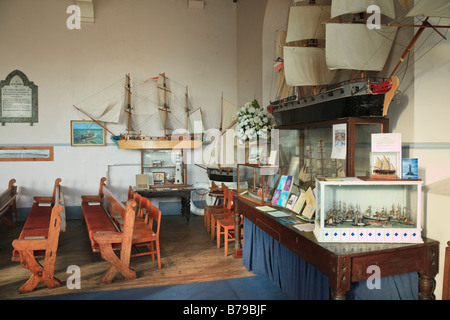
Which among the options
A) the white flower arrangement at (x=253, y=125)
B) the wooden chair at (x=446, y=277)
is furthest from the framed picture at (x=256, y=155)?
the wooden chair at (x=446, y=277)

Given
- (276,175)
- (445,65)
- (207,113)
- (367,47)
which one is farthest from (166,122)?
(445,65)

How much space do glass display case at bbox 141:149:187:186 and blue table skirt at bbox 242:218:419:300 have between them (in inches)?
151

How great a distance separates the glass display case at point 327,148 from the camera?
2.86 meters

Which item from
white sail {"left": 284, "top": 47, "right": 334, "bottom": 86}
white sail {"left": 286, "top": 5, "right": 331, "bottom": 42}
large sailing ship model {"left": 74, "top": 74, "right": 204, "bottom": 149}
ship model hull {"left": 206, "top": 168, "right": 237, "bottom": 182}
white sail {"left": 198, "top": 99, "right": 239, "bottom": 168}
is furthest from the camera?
large sailing ship model {"left": 74, "top": 74, "right": 204, "bottom": 149}

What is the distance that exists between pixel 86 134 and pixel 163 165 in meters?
1.90

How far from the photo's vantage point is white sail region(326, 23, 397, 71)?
9.43ft

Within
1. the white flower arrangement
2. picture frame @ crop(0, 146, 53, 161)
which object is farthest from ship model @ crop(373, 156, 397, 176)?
picture frame @ crop(0, 146, 53, 161)

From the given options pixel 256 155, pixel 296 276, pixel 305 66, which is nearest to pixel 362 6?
pixel 305 66

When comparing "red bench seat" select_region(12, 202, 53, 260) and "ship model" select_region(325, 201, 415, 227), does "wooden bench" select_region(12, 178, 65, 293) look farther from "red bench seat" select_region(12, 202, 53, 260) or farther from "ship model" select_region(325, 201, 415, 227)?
"ship model" select_region(325, 201, 415, 227)

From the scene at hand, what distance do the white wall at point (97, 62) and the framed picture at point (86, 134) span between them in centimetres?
12

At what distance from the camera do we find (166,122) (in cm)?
800

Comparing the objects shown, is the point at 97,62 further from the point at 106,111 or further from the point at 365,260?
the point at 365,260
